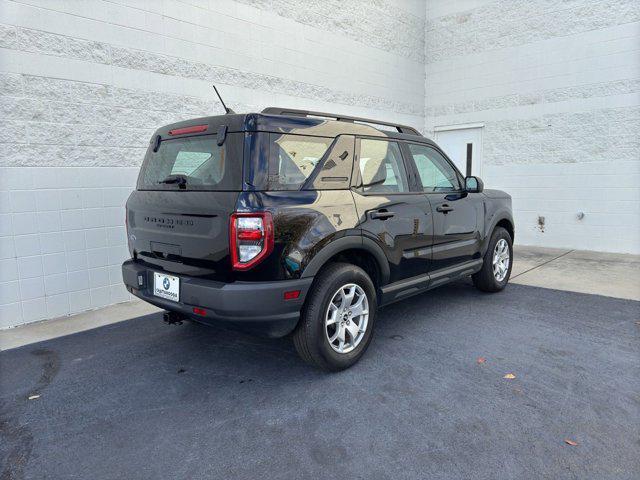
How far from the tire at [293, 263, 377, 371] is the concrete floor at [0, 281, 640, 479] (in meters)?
A: 0.17

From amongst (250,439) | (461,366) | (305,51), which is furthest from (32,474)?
(305,51)

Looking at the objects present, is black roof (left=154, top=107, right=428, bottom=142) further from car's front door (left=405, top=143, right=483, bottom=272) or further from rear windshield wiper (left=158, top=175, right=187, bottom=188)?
car's front door (left=405, top=143, right=483, bottom=272)

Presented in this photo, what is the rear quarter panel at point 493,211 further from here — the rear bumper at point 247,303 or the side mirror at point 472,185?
the rear bumper at point 247,303

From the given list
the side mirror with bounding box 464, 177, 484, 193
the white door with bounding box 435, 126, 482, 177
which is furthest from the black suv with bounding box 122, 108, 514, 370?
the white door with bounding box 435, 126, 482, 177

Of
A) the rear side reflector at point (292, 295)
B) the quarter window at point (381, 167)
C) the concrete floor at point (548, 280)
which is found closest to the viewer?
the rear side reflector at point (292, 295)

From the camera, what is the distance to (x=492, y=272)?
5.21m

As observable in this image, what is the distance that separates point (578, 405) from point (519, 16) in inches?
334

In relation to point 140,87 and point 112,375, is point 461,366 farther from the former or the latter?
point 140,87

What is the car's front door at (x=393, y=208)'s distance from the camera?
3502mm

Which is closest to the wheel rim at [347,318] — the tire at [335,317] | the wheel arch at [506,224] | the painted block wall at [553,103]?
the tire at [335,317]

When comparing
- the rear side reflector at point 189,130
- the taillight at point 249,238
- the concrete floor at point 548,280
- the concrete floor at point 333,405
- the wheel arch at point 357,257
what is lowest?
the concrete floor at point 333,405

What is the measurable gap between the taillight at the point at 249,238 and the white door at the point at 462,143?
7.93m

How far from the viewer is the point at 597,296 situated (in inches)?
208

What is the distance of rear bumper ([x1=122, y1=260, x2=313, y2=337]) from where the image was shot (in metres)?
2.77
